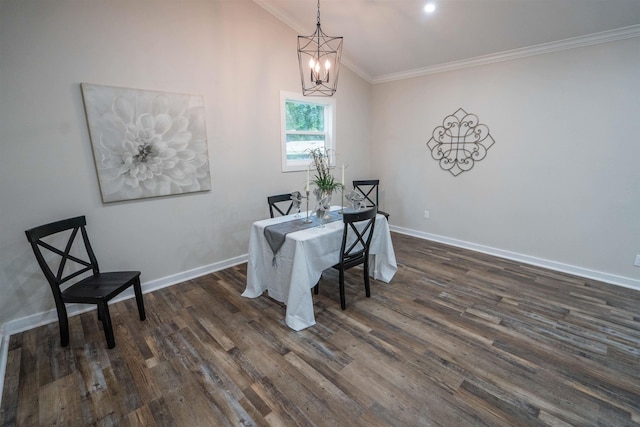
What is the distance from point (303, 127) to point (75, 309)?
3.42m

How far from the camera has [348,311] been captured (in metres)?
2.73

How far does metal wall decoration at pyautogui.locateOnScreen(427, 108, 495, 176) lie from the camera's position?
3.97 meters

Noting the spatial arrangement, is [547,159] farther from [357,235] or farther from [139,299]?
[139,299]

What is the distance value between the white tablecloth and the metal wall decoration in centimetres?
185

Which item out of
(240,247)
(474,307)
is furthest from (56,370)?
(474,307)

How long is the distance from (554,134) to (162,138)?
4.36 metres

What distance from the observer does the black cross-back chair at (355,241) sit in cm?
260

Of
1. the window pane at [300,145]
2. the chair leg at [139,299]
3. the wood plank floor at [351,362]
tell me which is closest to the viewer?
the wood plank floor at [351,362]

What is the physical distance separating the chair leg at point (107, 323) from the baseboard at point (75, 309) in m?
0.58

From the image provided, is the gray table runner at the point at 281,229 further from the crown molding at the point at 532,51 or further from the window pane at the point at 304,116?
the crown molding at the point at 532,51

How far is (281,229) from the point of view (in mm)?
2707

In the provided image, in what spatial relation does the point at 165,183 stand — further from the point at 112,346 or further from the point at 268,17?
the point at 268,17

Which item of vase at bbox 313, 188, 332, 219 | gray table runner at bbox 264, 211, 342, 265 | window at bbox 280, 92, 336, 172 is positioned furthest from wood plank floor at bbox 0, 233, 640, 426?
window at bbox 280, 92, 336, 172

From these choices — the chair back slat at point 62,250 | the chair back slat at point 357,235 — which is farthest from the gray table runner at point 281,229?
the chair back slat at point 62,250
